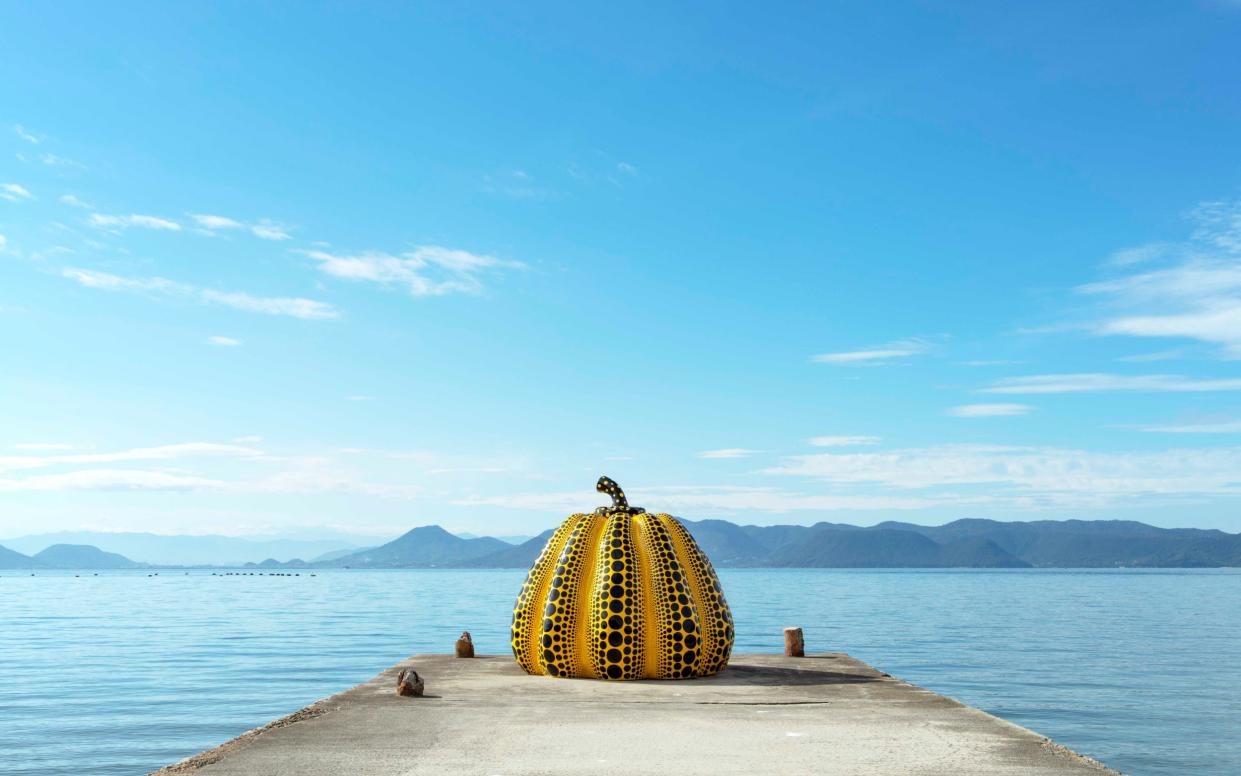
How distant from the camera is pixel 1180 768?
22562 mm

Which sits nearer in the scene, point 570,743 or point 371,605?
point 570,743

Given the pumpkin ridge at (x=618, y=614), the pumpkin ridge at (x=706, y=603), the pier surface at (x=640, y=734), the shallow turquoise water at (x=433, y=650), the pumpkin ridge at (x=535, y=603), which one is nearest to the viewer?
the pier surface at (x=640, y=734)

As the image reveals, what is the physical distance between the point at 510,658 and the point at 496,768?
12518 mm

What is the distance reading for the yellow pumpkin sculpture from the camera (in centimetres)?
1806

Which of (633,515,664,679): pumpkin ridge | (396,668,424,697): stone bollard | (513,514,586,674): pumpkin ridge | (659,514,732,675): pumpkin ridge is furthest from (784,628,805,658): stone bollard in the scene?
(396,668,424,697): stone bollard

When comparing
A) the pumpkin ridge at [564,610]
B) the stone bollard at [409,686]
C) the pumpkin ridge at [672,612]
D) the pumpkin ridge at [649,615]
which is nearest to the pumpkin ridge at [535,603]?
the pumpkin ridge at [564,610]

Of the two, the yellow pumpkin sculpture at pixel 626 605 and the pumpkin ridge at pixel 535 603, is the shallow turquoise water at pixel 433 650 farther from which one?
the yellow pumpkin sculpture at pixel 626 605

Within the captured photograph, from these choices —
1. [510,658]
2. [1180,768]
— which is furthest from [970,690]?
[510,658]

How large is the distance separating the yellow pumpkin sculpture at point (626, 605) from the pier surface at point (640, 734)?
45 centimetres

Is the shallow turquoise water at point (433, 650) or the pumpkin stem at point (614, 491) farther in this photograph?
the shallow turquoise water at point (433, 650)

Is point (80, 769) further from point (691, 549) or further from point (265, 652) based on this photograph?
point (265, 652)

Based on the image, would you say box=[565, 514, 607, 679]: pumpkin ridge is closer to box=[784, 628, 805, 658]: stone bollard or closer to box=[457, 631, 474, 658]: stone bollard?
box=[457, 631, 474, 658]: stone bollard

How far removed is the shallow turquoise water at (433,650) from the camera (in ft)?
79.4

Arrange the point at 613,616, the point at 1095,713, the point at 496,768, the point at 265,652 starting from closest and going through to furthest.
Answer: the point at 496,768 < the point at 613,616 < the point at 1095,713 < the point at 265,652
